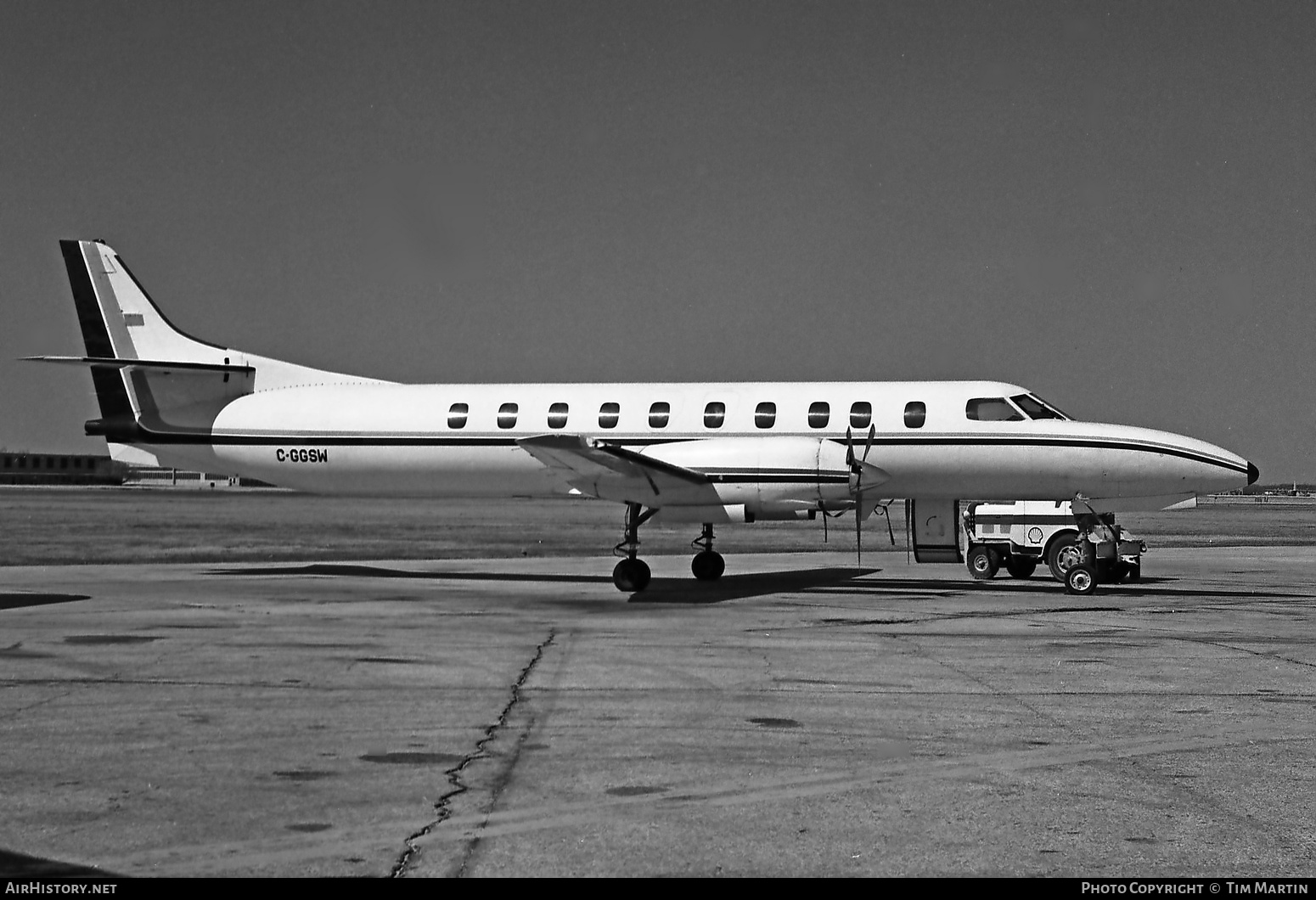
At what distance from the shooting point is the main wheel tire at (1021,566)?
94.5ft

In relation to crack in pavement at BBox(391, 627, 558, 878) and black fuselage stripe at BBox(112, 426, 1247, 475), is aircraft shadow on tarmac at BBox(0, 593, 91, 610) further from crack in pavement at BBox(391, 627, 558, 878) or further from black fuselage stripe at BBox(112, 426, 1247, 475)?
crack in pavement at BBox(391, 627, 558, 878)

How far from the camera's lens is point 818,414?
2488 centimetres

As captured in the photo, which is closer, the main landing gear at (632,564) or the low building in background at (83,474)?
the main landing gear at (632,564)

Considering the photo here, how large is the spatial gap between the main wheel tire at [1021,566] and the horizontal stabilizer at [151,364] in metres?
18.4

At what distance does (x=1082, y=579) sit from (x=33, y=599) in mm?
19252

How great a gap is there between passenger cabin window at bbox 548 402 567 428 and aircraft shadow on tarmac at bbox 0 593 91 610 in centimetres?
959

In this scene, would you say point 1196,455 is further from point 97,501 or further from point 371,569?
point 97,501

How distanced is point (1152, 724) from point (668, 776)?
4664 mm

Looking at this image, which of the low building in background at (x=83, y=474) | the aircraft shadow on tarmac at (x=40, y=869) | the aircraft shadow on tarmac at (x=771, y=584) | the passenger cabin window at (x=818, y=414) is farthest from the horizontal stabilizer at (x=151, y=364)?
the low building in background at (x=83, y=474)

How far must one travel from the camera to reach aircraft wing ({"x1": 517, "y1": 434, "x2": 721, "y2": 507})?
21.8 metres

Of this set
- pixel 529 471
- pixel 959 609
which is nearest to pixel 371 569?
pixel 529 471

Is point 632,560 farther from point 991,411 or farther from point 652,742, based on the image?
point 652,742

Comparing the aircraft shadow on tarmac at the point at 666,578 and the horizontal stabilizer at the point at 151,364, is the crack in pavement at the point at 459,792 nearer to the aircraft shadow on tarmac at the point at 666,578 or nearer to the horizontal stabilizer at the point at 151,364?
the aircraft shadow on tarmac at the point at 666,578

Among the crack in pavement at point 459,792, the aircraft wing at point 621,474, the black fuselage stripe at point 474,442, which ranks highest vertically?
the black fuselage stripe at point 474,442
